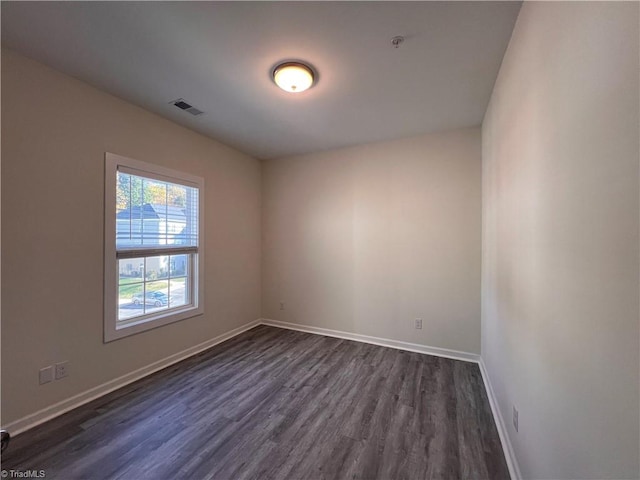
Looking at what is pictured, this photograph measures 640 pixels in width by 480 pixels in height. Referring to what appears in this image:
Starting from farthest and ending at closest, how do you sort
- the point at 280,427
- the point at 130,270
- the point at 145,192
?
the point at 145,192
the point at 130,270
the point at 280,427

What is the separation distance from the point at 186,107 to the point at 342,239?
2.41m

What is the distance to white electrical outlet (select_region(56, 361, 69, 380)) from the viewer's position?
2025mm

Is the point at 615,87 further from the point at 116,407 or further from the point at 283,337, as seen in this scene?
the point at 283,337

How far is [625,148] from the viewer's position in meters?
0.62

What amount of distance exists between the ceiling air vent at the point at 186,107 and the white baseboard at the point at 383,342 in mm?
3125

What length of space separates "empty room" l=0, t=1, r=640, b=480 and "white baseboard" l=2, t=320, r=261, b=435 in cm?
2

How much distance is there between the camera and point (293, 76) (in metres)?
1.96

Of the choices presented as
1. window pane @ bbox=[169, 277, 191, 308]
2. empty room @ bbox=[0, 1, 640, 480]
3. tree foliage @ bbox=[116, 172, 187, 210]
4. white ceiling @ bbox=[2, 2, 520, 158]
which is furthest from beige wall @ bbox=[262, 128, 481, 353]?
tree foliage @ bbox=[116, 172, 187, 210]

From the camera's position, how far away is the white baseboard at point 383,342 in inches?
118

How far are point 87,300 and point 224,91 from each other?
2170 mm

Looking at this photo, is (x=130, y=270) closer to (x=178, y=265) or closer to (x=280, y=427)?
(x=178, y=265)

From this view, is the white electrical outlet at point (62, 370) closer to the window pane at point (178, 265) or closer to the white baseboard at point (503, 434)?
the window pane at point (178, 265)

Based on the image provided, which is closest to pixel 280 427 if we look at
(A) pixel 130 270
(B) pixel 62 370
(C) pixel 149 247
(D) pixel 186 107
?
(B) pixel 62 370

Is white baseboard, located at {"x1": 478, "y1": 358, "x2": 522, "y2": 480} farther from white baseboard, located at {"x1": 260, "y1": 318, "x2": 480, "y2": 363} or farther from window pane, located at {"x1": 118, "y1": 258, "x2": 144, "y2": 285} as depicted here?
window pane, located at {"x1": 118, "y1": 258, "x2": 144, "y2": 285}
